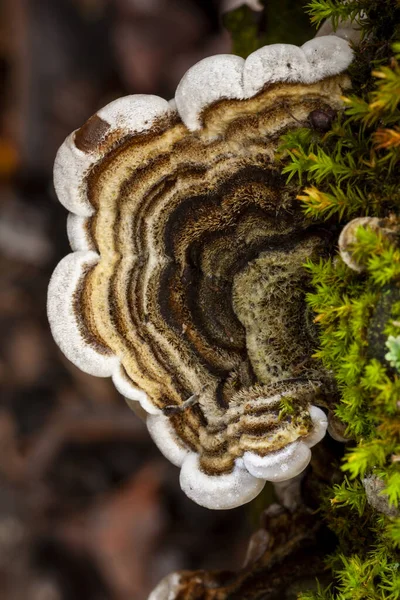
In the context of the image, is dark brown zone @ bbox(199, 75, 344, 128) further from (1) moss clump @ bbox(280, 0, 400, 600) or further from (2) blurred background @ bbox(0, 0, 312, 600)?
(2) blurred background @ bbox(0, 0, 312, 600)

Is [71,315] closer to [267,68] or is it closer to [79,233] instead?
[79,233]

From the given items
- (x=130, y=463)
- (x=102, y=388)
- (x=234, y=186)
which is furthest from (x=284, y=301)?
(x=130, y=463)

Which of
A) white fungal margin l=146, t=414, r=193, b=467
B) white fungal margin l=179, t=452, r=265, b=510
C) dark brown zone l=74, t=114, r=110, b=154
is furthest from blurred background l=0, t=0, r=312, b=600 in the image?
dark brown zone l=74, t=114, r=110, b=154

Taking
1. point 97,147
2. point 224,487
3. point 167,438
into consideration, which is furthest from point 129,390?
point 97,147

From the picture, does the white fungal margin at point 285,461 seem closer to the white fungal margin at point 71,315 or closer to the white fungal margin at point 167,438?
the white fungal margin at point 167,438

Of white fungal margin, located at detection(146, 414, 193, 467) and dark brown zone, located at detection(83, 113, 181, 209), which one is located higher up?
dark brown zone, located at detection(83, 113, 181, 209)
